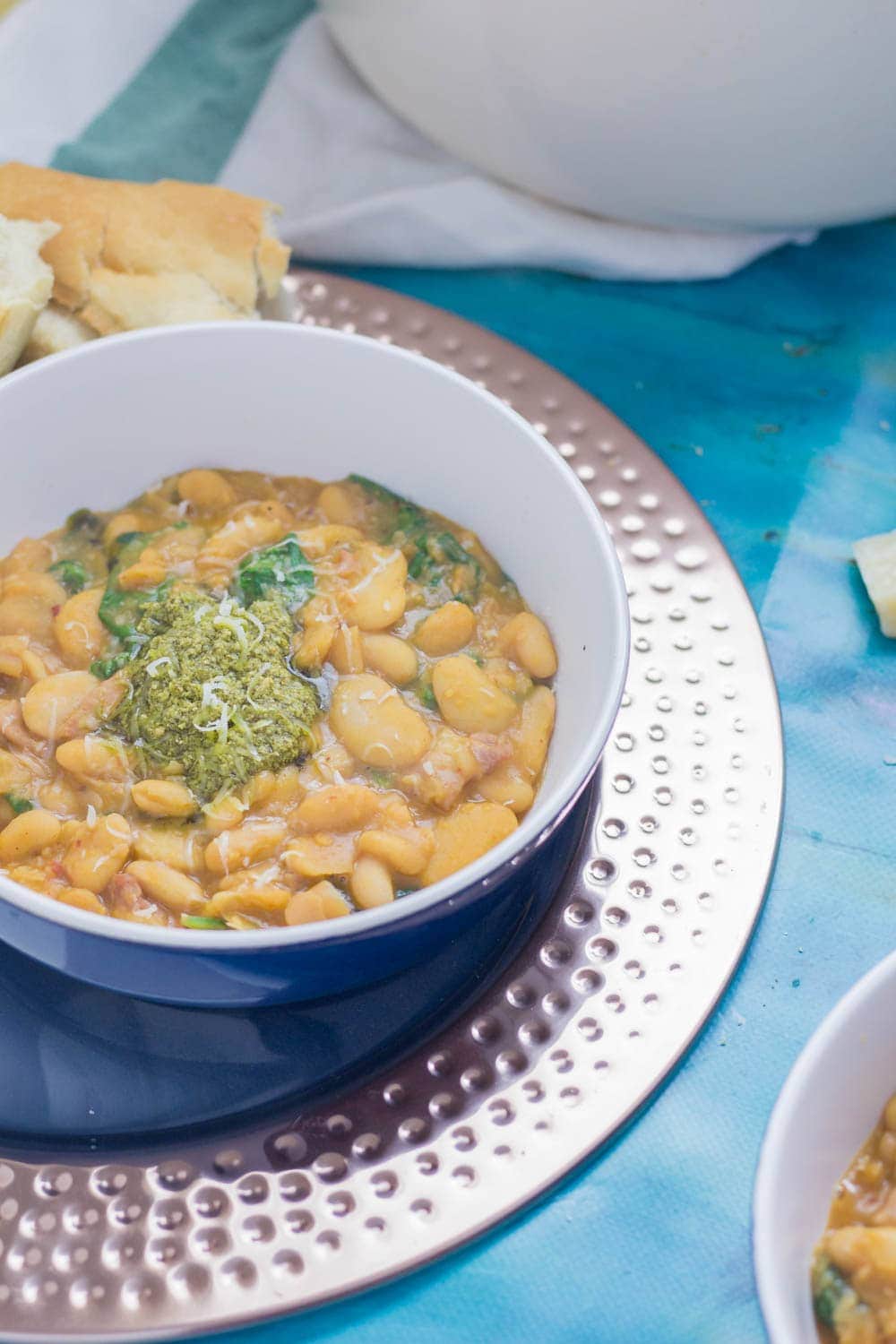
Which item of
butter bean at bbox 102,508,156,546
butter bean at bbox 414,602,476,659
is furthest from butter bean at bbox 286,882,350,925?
butter bean at bbox 102,508,156,546

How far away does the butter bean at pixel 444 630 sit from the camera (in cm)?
162

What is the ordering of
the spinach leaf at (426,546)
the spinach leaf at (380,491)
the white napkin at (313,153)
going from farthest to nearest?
the white napkin at (313,153) → the spinach leaf at (380,491) → the spinach leaf at (426,546)

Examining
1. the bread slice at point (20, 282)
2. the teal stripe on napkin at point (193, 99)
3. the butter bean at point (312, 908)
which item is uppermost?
the bread slice at point (20, 282)

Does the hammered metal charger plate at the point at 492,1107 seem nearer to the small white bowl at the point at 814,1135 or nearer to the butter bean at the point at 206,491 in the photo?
the small white bowl at the point at 814,1135

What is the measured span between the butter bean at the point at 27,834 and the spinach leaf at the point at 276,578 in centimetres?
37

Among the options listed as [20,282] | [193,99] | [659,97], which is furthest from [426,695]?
[193,99]

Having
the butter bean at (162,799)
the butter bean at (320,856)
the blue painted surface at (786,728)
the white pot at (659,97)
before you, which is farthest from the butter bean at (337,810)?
the white pot at (659,97)

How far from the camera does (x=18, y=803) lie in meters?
1.48

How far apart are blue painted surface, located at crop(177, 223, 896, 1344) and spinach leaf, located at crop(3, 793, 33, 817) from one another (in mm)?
592

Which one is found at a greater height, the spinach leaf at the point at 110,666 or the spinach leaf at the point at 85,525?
the spinach leaf at the point at 85,525

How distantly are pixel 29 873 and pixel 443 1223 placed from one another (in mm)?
551

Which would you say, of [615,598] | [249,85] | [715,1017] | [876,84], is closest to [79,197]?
[249,85]

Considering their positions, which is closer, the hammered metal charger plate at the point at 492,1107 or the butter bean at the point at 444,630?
the hammered metal charger plate at the point at 492,1107

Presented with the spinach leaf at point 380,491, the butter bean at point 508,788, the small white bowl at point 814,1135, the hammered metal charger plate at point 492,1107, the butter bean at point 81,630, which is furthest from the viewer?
the spinach leaf at point 380,491
